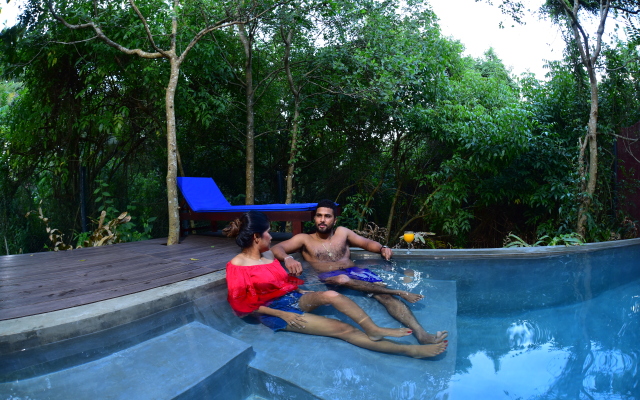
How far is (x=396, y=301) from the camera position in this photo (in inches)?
108

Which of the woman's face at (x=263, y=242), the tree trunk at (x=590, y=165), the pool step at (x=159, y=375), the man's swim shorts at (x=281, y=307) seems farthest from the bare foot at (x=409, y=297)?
the tree trunk at (x=590, y=165)

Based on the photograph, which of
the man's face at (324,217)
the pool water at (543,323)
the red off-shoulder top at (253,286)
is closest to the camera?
the pool water at (543,323)

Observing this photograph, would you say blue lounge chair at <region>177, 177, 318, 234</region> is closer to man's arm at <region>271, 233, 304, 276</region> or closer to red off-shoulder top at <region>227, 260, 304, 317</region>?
man's arm at <region>271, 233, 304, 276</region>

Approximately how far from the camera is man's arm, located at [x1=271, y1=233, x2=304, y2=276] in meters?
3.26

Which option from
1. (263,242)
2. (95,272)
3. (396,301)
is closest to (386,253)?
(396,301)

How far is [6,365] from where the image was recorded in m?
1.82

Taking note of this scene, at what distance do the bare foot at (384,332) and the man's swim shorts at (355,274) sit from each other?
2.96ft

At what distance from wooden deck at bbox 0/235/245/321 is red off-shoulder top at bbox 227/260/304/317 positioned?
0.45 m

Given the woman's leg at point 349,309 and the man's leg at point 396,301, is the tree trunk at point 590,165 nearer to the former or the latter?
the man's leg at point 396,301

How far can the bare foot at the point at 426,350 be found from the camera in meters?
2.17

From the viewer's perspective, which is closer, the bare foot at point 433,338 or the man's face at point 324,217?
the bare foot at point 433,338

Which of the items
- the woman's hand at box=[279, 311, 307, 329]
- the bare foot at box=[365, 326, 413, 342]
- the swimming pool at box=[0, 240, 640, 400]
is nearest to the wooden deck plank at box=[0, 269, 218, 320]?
the swimming pool at box=[0, 240, 640, 400]

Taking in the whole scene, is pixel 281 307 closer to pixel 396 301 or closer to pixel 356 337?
pixel 356 337

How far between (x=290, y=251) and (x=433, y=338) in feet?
5.70
